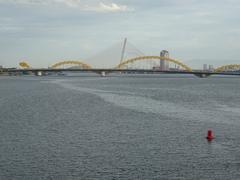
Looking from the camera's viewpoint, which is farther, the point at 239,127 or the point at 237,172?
the point at 239,127

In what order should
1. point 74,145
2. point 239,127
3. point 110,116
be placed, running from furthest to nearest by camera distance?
point 110,116, point 239,127, point 74,145

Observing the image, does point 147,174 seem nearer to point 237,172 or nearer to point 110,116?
point 237,172

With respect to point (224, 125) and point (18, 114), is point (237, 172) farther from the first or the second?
point (18, 114)

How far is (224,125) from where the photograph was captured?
109 ft

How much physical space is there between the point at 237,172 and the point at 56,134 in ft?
45.2

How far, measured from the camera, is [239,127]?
32.1m

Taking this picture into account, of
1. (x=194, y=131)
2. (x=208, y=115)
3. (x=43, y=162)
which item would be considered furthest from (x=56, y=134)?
(x=208, y=115)

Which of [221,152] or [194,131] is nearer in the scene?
[221,152]

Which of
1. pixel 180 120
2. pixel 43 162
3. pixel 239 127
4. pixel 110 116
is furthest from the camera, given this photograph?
pixel 110 116

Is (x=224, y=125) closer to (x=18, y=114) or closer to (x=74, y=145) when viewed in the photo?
(x=74, y=145)

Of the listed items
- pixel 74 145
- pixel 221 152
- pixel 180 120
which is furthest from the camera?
pixel 180 120

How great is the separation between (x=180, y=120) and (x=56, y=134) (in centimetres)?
1228

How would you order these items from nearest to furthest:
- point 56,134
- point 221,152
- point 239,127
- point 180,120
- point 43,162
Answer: point 43,162
point 221,152
point 56,134
point 239,127
point 180,120

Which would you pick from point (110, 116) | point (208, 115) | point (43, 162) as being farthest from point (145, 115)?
point (43, 162)
